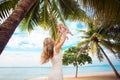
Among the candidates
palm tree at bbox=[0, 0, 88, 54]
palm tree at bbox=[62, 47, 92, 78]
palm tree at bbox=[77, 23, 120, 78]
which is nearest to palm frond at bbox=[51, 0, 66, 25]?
palm tree at bbox=[0, 0, 88, 54]

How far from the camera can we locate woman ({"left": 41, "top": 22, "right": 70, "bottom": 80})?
21.9 feet

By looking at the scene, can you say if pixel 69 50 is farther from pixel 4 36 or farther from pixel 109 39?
pixel 4 36

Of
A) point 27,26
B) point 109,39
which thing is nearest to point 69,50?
point 109,39

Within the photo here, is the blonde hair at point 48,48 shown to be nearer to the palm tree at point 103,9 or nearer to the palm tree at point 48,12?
the palm tree at point 103,9

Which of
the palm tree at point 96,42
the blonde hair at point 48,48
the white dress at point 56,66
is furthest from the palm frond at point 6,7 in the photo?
the palm tree at point 96,42

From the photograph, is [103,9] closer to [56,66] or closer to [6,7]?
[56,66]

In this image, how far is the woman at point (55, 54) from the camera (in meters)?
6.69

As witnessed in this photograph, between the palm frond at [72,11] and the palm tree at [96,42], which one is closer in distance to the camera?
the palm frond at [72,11]

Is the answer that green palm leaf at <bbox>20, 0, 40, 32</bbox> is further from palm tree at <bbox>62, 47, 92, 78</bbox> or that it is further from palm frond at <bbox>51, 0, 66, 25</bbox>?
palm tree at <bbox>62, 47, 92, 78</bbox>

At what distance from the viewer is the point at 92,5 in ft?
→ 21.5

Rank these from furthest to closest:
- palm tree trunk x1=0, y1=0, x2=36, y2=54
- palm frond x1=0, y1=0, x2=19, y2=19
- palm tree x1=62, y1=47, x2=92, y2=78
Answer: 1. palm tree x1=62, y1=47, x2=92, y2=78
2. palm frond x1=0, y1=0, x2=19, y2=19
3. palm tree trunk x1=0, y1=0, x2=36, y2=54

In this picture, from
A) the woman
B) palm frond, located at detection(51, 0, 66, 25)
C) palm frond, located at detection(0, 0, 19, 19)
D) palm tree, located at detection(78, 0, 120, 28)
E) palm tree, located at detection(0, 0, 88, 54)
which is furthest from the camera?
palm frond, located at detection(51, 0, 66, 25)

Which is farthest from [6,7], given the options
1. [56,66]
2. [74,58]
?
[74,58]

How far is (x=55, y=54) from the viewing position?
670 cm
